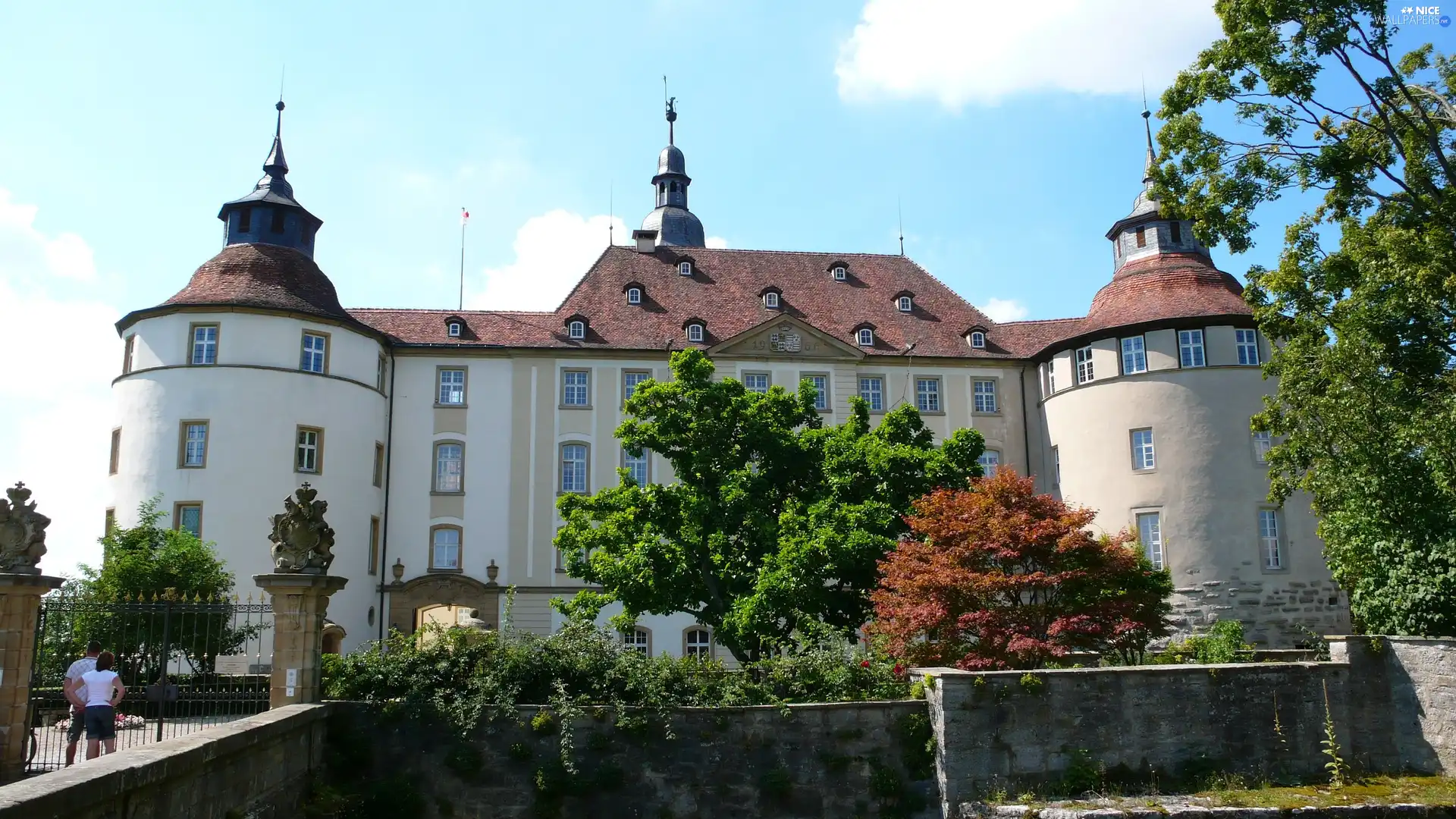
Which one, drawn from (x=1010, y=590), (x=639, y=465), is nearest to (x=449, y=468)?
(x=639, y=465)

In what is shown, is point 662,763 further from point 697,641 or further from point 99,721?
point 697,641

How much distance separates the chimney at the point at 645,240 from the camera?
120 ft

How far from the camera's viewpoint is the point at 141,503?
28141mm

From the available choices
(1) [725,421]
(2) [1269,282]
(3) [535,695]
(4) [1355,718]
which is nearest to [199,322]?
(1) [725,421]

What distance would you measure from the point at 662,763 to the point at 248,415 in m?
18.2

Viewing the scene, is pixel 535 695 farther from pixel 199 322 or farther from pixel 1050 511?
pixel 199 322

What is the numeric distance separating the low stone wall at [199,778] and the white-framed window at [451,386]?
1882 cm

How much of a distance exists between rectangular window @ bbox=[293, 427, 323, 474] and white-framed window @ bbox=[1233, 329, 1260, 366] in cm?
2350

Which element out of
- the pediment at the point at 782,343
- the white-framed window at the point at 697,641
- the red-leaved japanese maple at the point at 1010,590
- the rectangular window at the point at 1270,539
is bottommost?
the white-framed window at the point at 697,641

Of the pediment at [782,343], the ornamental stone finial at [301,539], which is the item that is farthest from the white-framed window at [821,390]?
the ornamental stone finial at [301,539]

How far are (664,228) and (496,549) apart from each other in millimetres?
19673

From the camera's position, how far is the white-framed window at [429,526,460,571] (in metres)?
31.2

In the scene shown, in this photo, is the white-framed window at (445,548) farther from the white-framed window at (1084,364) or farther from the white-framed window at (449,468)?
the white-framed window at (1084,364)

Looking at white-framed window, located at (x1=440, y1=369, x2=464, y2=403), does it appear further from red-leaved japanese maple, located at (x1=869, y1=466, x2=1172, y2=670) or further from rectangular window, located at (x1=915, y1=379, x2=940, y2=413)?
red-leaved japanese maple, located at (x1=869, y1=466, x2=1172, y2=670)
